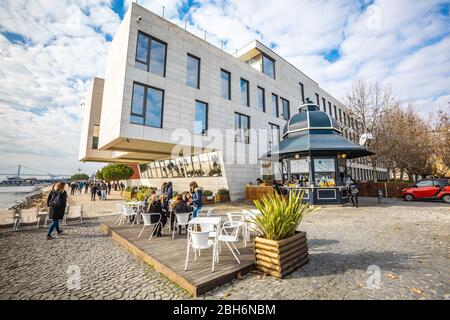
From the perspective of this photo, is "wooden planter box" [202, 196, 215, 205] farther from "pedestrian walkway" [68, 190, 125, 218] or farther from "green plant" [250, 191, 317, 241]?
"green plant" [250, 191, 317, 241]

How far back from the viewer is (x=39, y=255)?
214 inches

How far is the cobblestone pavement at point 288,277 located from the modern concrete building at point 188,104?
873 cm

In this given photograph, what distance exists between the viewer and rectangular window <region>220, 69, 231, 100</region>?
19.0 meters


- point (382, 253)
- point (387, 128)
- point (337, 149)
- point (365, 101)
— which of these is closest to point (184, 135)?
point (337, 149)

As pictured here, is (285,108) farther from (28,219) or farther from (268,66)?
(28,219)

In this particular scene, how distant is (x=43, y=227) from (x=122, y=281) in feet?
26.1

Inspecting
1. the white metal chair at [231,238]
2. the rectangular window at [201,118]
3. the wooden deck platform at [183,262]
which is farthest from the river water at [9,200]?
the white metal chair at [231,238]

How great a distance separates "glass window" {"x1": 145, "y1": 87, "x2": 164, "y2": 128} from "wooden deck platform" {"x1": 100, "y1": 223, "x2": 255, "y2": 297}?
361 inches

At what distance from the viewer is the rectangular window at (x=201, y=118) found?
53.9 feet

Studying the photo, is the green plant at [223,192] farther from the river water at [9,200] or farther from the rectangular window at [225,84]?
the river water at [9,200]

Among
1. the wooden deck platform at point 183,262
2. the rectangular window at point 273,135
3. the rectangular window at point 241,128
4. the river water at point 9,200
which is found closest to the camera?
the wooden deck platform at point 183,262

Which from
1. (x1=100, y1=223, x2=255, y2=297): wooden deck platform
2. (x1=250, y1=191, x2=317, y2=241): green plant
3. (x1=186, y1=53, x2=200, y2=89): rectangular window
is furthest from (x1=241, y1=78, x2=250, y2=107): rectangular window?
(x1=250, y1=191, x2=317, y2=241): green plant

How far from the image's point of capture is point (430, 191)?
45.9 feet

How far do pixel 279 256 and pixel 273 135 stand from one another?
20086 mm
